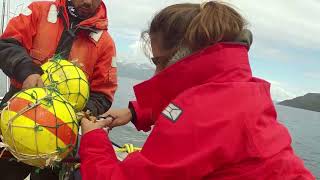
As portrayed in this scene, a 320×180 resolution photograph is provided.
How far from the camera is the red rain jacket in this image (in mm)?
2031

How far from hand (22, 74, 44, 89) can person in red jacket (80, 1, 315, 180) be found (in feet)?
2.62

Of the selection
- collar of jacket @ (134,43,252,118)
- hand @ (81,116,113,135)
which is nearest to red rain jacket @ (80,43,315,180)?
collar of jacket @ (134,43,252,118)

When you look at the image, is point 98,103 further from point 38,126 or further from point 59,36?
point 38,126

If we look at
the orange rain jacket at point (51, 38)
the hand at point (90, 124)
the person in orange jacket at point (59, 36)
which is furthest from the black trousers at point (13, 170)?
the hand at point (90, 124)

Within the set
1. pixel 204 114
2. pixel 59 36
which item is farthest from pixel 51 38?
pixel 204 114

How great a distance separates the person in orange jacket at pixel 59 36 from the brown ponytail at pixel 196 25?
4.64ft

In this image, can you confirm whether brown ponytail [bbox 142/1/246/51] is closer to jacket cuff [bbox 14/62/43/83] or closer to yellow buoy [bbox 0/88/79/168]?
yellow buoy [bbox 0/88/79/168]

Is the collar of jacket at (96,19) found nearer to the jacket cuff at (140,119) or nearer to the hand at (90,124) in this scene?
the jacket cuff at (140,119)

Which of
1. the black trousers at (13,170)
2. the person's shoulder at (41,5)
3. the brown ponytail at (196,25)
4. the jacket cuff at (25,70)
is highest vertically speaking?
the brown ponytail at (196,25)

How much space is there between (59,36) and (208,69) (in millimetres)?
1871

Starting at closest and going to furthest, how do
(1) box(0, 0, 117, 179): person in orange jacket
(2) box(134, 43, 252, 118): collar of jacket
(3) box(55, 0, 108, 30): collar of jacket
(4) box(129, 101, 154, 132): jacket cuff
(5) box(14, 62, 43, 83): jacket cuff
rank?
(2) box(134, 43, 252, 118): collar of jacket < (5) box(14, 62, 43, 83): jacket cuff < (4) box(129, 101, 154, 132): jacket cuff < (1) box(0, 0, 117, 179): person in orange jacket < (3) box(55, 0, 108, 30): collar of jacket

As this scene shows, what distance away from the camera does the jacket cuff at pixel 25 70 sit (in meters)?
3.25

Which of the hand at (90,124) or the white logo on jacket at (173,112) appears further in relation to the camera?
the hand at (90,124)

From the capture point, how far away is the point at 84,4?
12.2ft
